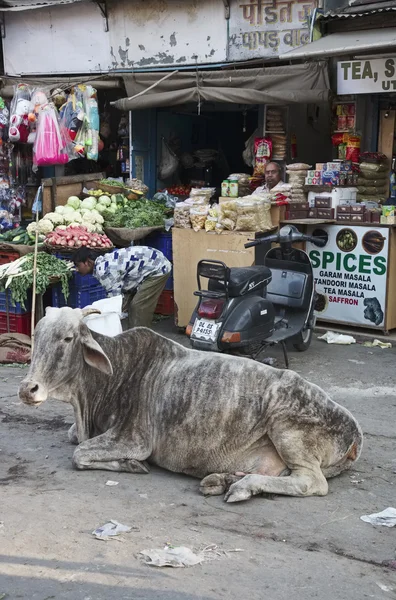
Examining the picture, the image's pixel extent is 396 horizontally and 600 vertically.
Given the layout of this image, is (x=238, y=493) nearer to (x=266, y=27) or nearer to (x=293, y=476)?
(x=293, y=476)

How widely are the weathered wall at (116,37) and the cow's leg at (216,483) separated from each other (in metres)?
7.73

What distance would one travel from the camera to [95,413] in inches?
222

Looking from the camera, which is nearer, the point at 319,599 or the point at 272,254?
the point at 319,599

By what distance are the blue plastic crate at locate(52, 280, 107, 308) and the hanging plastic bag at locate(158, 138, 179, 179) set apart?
146 inches

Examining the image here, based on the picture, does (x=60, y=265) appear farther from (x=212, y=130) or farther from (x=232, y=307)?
(x=212, y=130)

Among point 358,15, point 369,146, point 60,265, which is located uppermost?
point 358,15

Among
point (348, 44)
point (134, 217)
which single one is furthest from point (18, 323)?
point (348, 44)

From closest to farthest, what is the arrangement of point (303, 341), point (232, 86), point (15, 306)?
1. point (303, 341)
2. point (15, 306)
3. point (232, 86)

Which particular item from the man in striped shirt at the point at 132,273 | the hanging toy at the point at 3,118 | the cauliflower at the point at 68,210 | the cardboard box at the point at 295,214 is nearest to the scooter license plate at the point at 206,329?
the man in striped shirt at the point at 132,273

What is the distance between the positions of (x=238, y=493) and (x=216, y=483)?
0.80 ft

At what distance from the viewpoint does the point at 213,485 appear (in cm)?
523

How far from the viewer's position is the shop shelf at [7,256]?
10.2 m

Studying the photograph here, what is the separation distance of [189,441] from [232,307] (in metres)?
2.80

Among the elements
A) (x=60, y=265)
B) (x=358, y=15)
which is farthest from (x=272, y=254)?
(x=358, y=15)
